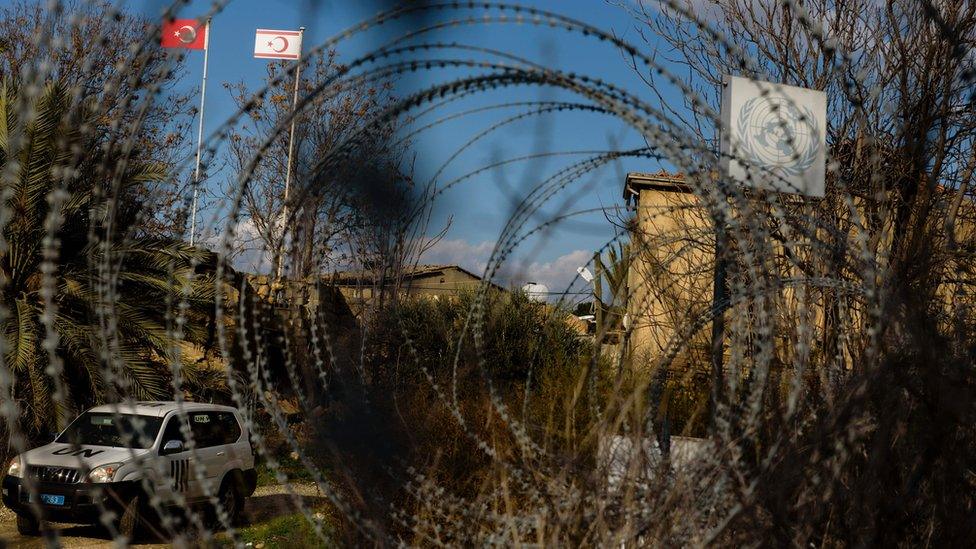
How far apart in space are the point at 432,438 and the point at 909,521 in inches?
208

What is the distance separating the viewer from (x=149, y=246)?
48.5 feet

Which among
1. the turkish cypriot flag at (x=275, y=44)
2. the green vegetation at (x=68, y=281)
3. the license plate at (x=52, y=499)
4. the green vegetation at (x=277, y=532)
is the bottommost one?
the green vegetation at (x=277, y=532)

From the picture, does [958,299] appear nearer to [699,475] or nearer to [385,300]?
[699,475]

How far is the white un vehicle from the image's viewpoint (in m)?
11.0

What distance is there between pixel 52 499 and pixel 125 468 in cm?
101

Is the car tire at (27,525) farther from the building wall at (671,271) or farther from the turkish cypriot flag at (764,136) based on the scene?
the turkish cypriot flag at (764,136)

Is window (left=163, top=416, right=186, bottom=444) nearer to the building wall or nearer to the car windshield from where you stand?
the car windshield

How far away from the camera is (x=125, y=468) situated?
11.0 metres

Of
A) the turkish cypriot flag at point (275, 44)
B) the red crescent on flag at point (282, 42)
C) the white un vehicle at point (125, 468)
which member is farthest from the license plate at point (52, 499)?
the red crescent on flag at point (282, 42)

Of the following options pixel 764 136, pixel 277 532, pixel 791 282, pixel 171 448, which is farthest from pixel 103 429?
pixel 791 282

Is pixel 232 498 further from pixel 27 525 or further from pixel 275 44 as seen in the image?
pixel 275 44

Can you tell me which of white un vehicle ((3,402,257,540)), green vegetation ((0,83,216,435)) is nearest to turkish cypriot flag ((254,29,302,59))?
green vegetation ((0,83,216,435))

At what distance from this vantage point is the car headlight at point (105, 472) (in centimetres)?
1089

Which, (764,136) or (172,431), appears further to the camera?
(172,431)
